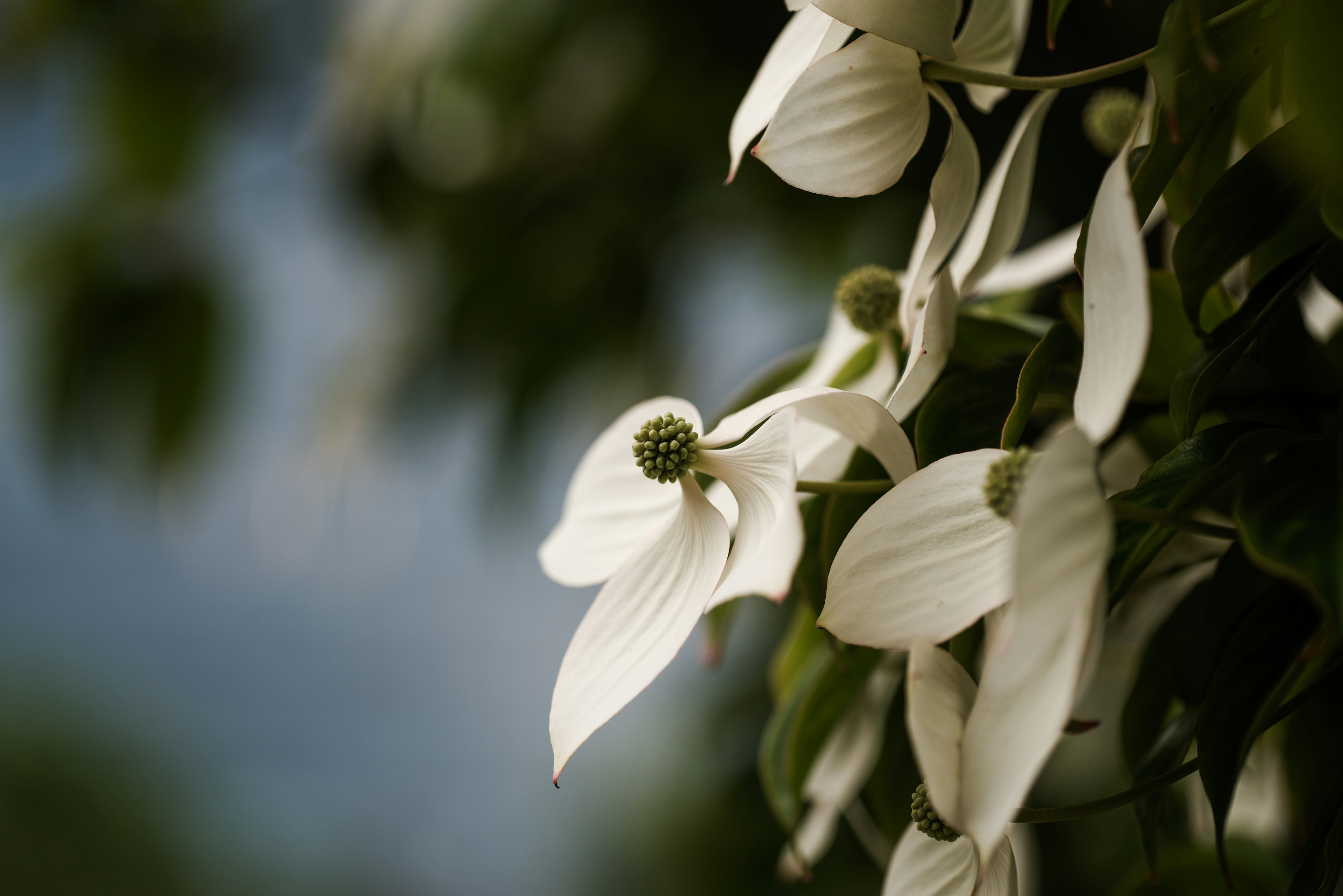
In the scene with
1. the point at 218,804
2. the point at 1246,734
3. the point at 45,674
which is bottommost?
the point at 218,804

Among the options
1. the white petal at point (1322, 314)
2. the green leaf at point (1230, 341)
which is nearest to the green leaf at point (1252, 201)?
the green leaf at point (1230, 341)

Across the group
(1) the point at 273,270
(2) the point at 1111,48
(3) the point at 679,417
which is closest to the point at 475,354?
(1) the point at 273,270

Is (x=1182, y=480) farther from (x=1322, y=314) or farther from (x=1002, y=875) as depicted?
(x=1322, y=314)

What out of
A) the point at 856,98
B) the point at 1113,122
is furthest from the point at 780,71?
the point at 1113,122

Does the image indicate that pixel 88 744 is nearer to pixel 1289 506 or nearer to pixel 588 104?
pixel 588 104

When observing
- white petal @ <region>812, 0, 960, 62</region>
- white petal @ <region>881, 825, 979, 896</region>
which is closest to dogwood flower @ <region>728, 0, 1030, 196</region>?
white petal @ <region>812, 0, 960, 62</region>
